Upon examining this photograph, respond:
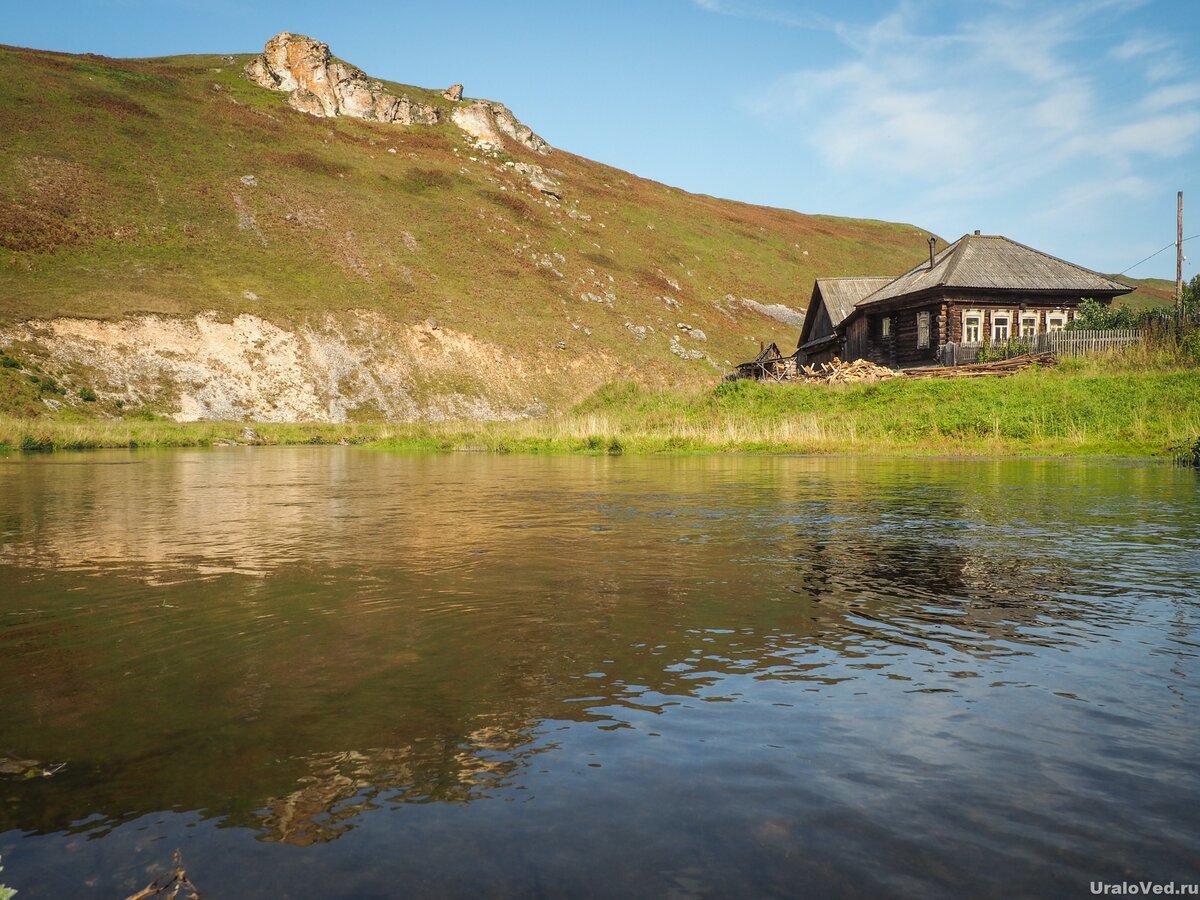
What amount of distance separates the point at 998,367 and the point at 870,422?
1030 cm

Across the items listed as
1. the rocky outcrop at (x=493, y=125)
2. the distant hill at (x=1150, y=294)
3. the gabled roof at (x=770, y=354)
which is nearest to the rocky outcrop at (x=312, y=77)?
the rocky outcrop at (x=493, y=125)

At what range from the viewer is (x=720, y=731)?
3283 millimetres

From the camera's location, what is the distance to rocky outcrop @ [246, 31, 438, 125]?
8881cm

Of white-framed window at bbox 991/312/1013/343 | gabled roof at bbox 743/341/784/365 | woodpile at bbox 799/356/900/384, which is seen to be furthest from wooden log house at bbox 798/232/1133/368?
gabled roof at bbox 743/341/784/365

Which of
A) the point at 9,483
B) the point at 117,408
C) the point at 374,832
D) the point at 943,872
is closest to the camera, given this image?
the point at 943,872

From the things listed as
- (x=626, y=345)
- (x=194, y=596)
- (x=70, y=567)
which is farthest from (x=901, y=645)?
(x=626, y=345)

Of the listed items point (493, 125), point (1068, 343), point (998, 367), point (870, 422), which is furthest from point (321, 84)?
point (870, 422)

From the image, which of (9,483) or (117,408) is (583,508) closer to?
(9,483)

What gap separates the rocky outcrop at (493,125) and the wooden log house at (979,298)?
65.6 metres

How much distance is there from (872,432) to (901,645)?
23.3m

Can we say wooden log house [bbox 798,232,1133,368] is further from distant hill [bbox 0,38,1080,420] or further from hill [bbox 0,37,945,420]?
hill [bbox 0,37,945,420]

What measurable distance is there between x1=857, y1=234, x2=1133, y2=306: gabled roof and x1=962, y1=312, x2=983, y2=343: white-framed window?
1429 mm

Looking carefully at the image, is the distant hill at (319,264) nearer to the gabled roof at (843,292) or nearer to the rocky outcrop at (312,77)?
the rocky outcrop at (312,77)

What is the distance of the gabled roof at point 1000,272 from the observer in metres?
40.9
